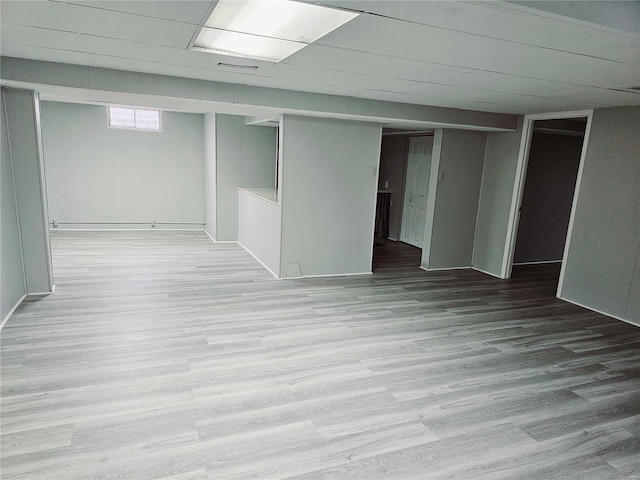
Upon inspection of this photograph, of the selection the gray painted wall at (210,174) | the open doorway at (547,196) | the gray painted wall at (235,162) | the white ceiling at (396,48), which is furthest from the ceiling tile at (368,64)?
the gray painted wall at (210,174)

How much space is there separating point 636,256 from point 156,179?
26.5 feet

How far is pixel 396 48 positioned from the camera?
2.60 metres

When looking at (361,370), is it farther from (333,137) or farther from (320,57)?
(333,137)

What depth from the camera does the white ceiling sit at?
2035mm

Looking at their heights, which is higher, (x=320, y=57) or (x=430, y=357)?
(x=320, y=57)

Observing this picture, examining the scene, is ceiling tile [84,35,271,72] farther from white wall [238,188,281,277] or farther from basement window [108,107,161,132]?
basement window [108,107,161,132]

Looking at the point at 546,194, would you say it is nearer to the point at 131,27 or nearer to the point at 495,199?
the point at 495,199

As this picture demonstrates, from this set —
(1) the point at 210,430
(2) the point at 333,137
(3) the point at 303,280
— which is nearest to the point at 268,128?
(2) the point at 333,137

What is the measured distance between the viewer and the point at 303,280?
5.43 meters

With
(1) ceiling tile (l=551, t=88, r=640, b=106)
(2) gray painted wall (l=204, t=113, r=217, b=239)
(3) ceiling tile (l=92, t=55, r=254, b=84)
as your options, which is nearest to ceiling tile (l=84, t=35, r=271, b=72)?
(3) ceiling tile (l=92, t=55, r=254, b=84)

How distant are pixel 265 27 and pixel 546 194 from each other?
613 cm

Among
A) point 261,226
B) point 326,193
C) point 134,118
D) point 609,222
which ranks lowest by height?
point 261,226

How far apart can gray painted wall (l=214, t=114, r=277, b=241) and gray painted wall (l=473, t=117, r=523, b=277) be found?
3840mm

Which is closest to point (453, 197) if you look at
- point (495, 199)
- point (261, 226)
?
point (495, 199)
